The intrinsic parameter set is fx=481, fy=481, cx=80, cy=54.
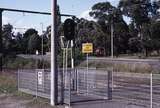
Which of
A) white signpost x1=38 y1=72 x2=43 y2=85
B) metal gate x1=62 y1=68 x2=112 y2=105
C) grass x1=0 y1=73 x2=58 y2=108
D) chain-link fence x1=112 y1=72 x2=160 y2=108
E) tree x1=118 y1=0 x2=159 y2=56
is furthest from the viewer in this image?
tree x1=118 y1=0 x2=159 y2=56

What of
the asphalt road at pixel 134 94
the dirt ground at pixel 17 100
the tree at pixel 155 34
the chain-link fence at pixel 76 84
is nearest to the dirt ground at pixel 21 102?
the dirt ground at pixel 17 100

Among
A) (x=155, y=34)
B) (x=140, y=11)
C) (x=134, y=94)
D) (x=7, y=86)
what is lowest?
(x=7, y=86)

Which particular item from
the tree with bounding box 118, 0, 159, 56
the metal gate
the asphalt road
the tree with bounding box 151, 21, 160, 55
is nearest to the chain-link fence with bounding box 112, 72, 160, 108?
the asphalt road

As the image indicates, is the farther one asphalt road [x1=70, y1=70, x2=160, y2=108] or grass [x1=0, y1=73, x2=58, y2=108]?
grass [x1=0, y1=73, x2=58, y2=108]

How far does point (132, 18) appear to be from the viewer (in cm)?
10719

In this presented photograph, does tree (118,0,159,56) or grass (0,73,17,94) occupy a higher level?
tree (118,0,159,56)

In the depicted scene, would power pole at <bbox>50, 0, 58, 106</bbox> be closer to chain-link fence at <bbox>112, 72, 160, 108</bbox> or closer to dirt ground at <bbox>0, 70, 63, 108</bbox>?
dirt ground at <bbox>0, 70, 63, 108</bbox>

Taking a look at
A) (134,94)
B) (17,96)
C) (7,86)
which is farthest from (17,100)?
(7,86)

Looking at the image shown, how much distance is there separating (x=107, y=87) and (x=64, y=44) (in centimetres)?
331

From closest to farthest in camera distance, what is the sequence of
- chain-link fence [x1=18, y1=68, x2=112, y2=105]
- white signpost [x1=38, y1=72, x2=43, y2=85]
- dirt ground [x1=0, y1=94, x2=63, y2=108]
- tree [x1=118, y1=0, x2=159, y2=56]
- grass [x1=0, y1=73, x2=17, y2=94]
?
dirt ground [x1=0, y1=94, x2=63, y2=108] < chain-link fence [x1=18, y1=68, x2=112, y2=105] < white signpost [x1=38, y1=72, x2=43, y2=85] < grass [x1=0, y1=73, x2=17, y2=94] < tree [x1=118, y1=0, x2=159, y2=56]

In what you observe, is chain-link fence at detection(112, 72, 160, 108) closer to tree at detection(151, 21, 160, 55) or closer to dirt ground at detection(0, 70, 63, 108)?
dirt ground at detection(0, 70, 63, 108)

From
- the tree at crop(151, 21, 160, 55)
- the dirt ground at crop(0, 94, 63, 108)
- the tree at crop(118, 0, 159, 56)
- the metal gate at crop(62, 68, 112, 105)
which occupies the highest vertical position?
the tree at crop(118, 0, 159, 56)

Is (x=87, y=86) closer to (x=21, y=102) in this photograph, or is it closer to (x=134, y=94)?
(x=134, y=94)

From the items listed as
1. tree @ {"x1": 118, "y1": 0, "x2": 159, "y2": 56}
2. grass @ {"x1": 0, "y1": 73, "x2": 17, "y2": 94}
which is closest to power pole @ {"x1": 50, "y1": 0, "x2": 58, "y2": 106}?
grass @ {"x1": 0, "y1": 73, "x2": 17, "y2": 94}
